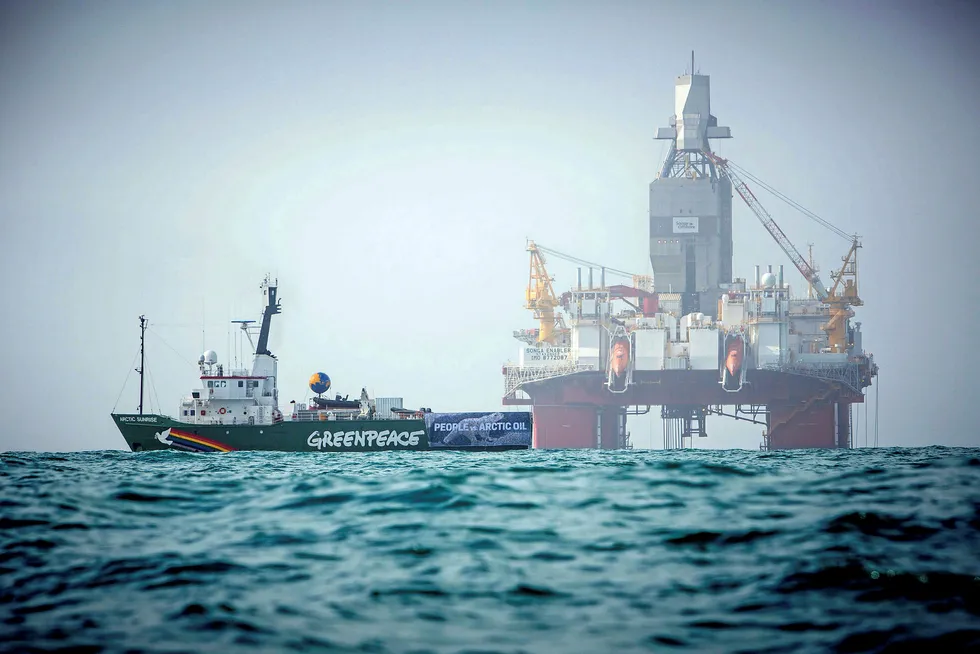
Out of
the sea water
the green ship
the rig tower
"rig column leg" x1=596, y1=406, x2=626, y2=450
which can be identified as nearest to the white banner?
the rig tower

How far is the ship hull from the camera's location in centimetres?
6147

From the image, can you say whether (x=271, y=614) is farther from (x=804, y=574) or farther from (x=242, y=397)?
(x=242, y=397)

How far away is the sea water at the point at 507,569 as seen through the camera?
1053cm

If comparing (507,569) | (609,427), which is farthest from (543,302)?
(507,569)

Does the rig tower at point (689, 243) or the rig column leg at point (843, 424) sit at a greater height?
the rig tower at point (689, 243)

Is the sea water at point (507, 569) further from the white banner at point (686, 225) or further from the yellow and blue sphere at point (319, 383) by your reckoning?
the white banner at point (686, 225)

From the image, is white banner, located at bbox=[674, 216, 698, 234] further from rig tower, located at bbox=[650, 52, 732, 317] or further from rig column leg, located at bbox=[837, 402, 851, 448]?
rig column leg, located at bbox=[837, 402, 851, 448]

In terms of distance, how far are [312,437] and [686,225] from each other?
81914mm

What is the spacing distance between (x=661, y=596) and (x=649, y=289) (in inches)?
4878

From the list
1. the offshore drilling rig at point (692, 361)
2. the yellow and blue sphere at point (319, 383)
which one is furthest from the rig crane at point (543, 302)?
the yellow and blue sphere at point (319, 383)

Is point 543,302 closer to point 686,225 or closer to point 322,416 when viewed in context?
point 686,225

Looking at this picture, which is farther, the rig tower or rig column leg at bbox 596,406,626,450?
the rig tower

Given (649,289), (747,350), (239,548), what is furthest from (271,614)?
(649,289)

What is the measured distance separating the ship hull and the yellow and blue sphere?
672 centimetres
